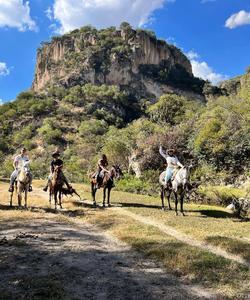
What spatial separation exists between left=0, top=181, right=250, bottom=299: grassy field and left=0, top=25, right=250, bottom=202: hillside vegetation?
3.21m

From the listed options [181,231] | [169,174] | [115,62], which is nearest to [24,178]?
[169,174]

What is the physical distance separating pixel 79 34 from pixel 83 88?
4609 cm

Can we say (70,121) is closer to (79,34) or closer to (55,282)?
(79,34)

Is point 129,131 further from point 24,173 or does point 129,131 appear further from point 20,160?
point 24,173

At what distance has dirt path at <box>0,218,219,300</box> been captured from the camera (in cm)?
890

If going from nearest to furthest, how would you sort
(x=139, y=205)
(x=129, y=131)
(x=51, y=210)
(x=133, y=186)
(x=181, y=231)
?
(x=181, y=231) → (x=51, y=210) → (x=139, y=205) → (x=133, y=186) → (x=129, y=131)

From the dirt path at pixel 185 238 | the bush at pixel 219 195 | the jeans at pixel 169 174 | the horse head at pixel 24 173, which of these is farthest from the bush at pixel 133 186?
the horse head at pixel 24 173

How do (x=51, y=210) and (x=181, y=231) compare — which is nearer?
(x=181, y=231)

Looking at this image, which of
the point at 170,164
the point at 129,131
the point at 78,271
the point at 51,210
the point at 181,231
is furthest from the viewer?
the point at 129,131

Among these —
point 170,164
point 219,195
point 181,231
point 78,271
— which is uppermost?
point 170,164

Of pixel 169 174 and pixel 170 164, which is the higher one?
pixel 170 164

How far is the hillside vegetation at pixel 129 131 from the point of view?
38.4 metres

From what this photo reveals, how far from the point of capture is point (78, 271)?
403 inches

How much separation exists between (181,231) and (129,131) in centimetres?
5095
